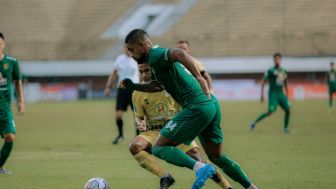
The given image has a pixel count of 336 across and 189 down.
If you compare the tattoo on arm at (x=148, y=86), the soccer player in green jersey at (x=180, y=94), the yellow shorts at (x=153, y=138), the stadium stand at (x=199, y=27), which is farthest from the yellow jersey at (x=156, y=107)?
the stadium stand at (x=199, y=27)

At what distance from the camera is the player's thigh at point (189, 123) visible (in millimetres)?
8016

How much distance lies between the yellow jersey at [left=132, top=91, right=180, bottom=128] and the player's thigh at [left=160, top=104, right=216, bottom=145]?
1.66 metres

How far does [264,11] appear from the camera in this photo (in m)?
59.2

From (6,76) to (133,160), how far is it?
338 centimetres

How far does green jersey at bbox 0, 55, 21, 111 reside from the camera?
1239cm

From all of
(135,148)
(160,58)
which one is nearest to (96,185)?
(135,148)

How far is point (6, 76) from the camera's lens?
1245 centimetres

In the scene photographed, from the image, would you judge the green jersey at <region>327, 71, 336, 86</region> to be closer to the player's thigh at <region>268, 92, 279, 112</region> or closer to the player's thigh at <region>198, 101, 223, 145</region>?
the player's thigh at <region>268, 92, 279, 112</region>

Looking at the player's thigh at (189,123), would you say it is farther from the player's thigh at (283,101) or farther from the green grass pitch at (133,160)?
the player's thigh at (283,101)

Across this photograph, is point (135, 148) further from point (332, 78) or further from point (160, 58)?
point (332, 78)

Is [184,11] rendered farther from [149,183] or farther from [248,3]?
[149,183]

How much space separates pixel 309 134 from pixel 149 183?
11.1m

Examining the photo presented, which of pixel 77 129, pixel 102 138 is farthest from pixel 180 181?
pixel 77 129

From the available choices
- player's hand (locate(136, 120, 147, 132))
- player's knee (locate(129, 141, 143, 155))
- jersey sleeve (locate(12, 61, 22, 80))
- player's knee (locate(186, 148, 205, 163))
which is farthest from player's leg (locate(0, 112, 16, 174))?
player's knee (locate(186, 148, 205, 163))
